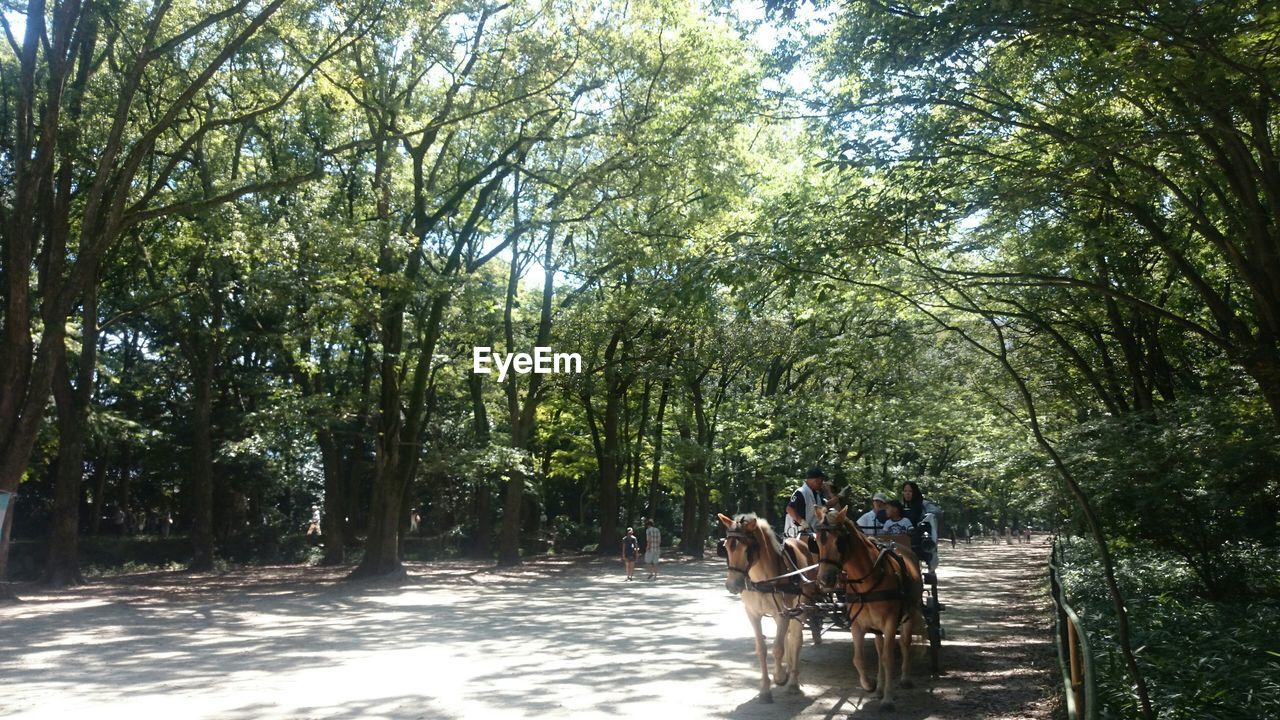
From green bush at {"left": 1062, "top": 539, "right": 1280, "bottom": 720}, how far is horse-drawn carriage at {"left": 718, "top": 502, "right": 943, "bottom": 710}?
1.84 meters

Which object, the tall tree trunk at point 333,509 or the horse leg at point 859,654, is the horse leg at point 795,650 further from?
the tall tree trunk at point 333,509

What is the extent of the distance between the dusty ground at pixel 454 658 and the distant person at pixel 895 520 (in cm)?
167

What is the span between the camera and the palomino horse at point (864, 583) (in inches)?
364

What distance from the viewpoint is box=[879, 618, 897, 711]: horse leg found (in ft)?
30.3

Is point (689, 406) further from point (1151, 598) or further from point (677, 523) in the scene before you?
point (1151, 598)

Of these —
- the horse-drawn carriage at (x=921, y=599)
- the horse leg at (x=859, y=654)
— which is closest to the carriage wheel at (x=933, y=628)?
the horse-drawn carriage at (x=921, y=599)

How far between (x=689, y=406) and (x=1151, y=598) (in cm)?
2940

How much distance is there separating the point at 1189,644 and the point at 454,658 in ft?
27.8

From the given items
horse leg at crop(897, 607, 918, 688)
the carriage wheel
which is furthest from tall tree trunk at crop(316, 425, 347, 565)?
horse leg at crop(897, 607, 918, 688)

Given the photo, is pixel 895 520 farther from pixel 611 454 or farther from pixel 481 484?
pixel 481 484

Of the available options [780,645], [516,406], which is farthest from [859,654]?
[516,406]

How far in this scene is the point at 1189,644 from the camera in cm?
1013

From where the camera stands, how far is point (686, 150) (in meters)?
23.6

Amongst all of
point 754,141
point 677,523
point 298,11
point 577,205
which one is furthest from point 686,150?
point 677,523
